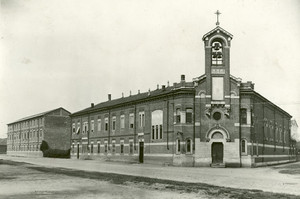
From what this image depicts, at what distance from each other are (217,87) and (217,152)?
246 inches

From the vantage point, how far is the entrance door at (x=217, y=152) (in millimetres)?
36312

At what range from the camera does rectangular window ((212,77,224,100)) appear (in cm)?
3688

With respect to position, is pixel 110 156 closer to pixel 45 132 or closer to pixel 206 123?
pixel 206 123

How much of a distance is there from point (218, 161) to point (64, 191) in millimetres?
23020

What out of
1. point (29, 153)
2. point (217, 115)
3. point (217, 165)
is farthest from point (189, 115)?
point (29, 153)

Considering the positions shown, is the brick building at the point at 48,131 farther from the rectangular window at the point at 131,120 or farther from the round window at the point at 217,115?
the round window at the point at 217,115

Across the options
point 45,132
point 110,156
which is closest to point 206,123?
point 110,156

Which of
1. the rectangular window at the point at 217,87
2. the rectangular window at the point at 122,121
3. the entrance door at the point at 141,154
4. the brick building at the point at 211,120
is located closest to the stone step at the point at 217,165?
the brick building at the point at 211,120

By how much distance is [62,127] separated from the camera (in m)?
79.7

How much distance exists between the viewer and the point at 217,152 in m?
36.4

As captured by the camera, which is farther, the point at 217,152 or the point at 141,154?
the point at 141,154

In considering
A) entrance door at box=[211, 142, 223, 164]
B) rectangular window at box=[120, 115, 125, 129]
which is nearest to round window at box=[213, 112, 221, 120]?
entrance door at box=[211, 142, 223, 164]

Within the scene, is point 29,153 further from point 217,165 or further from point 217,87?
point 217,87

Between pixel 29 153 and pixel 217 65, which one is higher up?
pixel 217 65
